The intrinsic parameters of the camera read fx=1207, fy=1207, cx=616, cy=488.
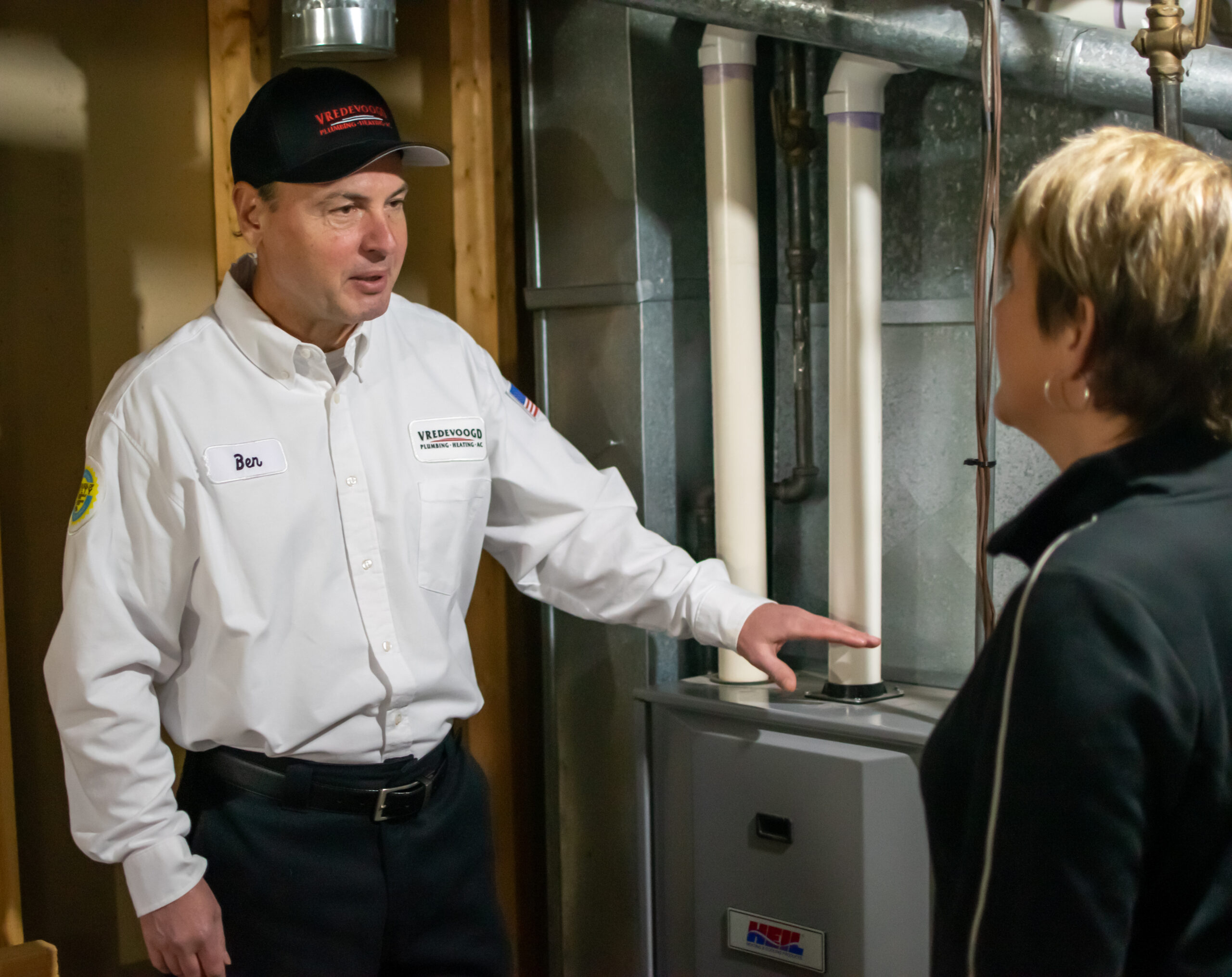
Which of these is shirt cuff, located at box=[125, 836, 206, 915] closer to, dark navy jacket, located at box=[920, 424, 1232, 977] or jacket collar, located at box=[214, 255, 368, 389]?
jacket collar, located at box=[214, 255, 368, 389]

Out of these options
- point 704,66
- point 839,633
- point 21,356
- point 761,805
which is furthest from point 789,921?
point 21,356

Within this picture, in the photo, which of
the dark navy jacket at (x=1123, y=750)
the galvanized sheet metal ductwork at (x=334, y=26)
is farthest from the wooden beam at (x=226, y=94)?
the dark navy jacket at (x=1123, y=750)

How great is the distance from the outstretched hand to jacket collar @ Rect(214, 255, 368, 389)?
693 mm

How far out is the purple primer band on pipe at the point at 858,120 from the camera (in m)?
1.90

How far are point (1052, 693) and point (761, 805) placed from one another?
3.63 ft

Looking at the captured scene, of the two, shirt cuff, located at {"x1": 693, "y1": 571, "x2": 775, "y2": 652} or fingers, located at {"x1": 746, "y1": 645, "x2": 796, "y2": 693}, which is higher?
shirt cuff, located at {"x1": 693, "y1": 571, "x2": 775, "y2": 652}

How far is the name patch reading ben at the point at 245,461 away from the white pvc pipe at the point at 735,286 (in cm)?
74

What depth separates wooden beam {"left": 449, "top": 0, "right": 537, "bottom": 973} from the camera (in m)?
2.31

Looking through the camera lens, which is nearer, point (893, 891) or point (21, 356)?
point (893, 891)

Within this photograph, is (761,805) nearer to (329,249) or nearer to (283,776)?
(283,776)

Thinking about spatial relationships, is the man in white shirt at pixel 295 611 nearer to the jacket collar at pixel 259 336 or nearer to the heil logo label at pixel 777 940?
the jacket collar at pixel 259 336

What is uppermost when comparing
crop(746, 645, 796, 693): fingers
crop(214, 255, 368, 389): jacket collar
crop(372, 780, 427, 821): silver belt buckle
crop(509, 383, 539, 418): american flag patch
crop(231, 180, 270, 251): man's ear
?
crop(231, 180, 270, 251): man's ear

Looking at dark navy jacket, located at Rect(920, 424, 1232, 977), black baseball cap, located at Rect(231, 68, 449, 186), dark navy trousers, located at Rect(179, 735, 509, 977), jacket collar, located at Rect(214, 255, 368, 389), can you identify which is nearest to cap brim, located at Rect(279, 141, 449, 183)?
black baseball cap, located at Rect(231, 68, 449, 186)

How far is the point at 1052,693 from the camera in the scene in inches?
32.6
